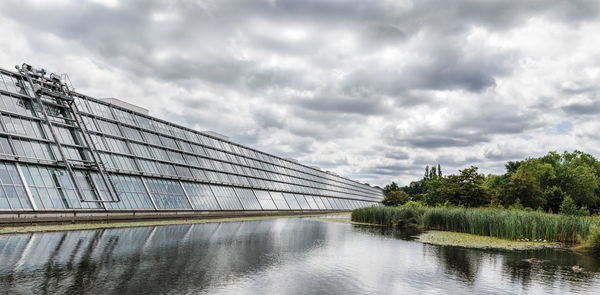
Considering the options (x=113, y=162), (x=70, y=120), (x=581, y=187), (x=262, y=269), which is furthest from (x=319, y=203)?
(x=262, y=269)

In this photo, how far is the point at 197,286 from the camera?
1123 cm

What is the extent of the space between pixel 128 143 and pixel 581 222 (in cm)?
4732

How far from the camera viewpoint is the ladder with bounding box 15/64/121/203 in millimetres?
33594

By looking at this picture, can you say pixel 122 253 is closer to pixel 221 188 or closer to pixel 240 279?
pixel 240 279

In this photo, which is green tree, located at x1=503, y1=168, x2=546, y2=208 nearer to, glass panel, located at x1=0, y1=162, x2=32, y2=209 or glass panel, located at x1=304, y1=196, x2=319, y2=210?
glass panel, located at x1=304, y1=196, x2=319, y2=210

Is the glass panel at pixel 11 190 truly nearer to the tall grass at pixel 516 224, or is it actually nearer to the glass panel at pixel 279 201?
the tall grass at pixel 516 224

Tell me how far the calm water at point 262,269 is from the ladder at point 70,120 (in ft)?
46.2

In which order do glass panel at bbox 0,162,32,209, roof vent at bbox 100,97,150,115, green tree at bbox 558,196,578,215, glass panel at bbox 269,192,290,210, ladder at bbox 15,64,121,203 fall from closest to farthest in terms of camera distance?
glass panel at bbox 0,162,32,209 → ladder at bbox 15,64,121,203 → roof vent at bbox 100,97,150,115 → green tree at bbox 558,196,578,215 → glass panel at bbox 269,192,290,210

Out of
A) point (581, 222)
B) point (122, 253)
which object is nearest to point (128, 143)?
point (122, 253)

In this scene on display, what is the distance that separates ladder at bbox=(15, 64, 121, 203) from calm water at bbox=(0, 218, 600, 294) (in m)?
14.1

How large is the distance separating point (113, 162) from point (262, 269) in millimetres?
32949

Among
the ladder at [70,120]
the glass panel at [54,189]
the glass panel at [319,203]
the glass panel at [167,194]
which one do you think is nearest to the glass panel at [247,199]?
the glass panel at [167,194]

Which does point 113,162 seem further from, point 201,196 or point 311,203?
point 311,203

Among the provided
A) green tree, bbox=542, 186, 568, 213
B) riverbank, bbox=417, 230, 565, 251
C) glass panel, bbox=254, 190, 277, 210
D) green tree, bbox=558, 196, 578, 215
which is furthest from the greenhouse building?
green tree, bbox=542, 186, 568, 213
